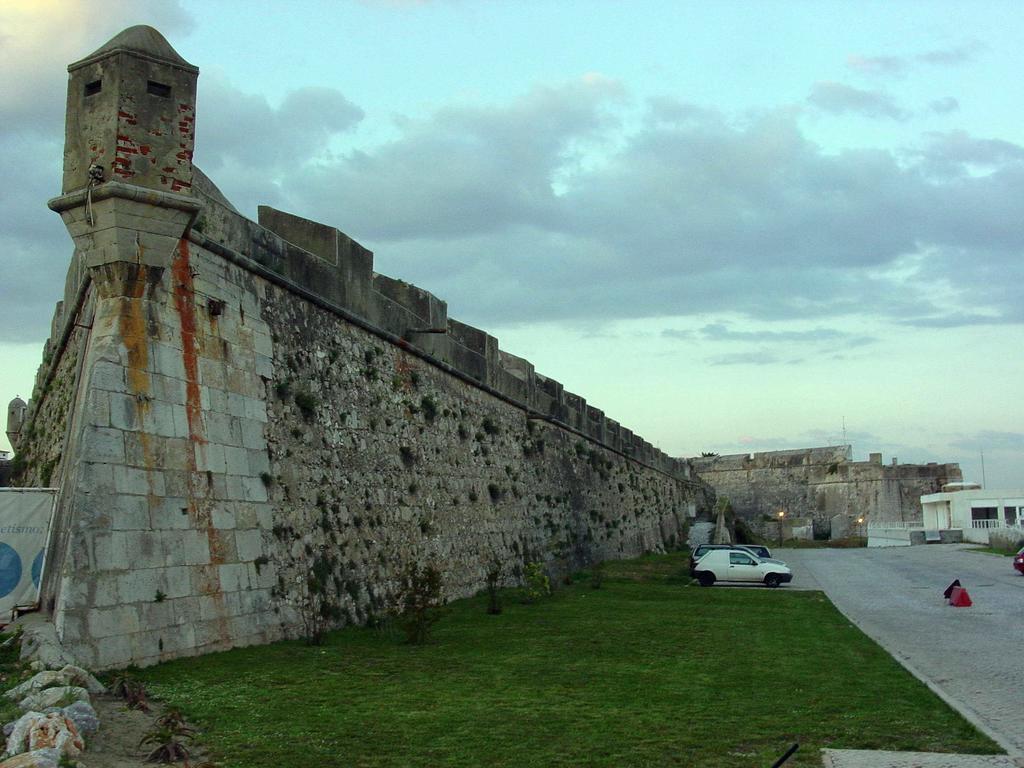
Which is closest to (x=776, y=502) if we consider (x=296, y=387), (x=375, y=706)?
(x=296, y=387)

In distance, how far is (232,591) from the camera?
11.2 metres

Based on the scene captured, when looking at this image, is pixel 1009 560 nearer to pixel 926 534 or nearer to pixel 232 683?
pixel 926 534

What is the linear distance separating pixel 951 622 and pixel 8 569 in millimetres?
13406

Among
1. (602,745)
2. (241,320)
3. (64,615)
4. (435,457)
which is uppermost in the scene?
(241,320)

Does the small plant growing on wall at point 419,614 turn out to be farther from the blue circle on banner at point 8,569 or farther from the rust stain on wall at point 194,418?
the blue circle on banner at point 8,569

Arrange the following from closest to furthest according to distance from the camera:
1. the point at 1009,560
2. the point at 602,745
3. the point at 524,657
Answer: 1. the point at 602,745
2. the point at 524,657
3. the point at 1009,560

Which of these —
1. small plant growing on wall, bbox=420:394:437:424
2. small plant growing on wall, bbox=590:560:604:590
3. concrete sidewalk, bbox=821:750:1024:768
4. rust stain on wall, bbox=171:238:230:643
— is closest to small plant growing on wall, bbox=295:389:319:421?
rust stain on wall, bbox=171:238:230:643

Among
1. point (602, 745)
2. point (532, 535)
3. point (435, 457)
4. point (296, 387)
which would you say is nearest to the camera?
point (602, 745)

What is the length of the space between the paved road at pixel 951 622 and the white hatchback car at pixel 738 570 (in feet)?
Result: 1.61

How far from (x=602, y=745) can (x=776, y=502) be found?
60308 millimetres

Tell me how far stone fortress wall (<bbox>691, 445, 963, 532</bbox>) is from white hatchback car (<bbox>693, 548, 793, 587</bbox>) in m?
39.3

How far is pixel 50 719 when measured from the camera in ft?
20.2

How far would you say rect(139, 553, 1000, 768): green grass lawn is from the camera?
678cm

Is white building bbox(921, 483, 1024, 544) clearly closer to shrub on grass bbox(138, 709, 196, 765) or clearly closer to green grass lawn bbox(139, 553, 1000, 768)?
green grass lawn bbox(139, 553, 1000, 768)
